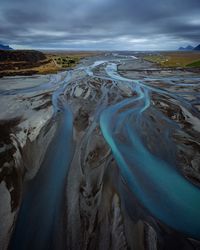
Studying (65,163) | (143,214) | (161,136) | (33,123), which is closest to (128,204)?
(143,214)

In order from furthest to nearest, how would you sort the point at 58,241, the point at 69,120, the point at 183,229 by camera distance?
the point at 69,120, the point at 183,229, the point at 58,241

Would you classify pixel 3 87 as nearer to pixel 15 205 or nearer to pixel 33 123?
pixel 33 123

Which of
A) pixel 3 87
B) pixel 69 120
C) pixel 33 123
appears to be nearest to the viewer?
pixel 33 123

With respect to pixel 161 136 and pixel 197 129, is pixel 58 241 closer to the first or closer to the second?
pixel 161 136

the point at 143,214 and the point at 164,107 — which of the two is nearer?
the point at 143,214

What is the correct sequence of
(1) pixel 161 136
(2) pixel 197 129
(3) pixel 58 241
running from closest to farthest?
(3) pixel 58 241, (1) pixel 161 136, (2) pixel 197 129

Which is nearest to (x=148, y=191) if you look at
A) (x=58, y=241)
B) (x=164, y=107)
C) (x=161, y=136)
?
(x=58, y=241)

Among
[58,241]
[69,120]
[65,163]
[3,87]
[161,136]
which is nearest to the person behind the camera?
[58,241]

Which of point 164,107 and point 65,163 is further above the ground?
point 65,163

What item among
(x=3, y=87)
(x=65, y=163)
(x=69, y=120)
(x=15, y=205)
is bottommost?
(x=3, y=87)
